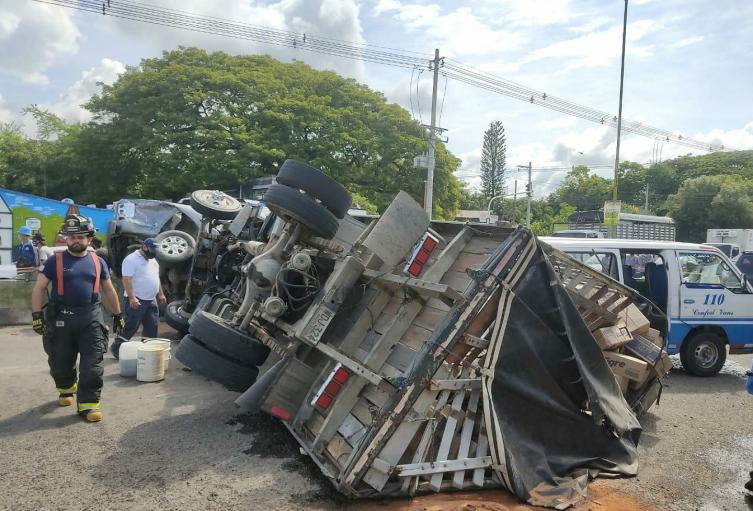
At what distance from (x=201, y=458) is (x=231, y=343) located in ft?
3.12

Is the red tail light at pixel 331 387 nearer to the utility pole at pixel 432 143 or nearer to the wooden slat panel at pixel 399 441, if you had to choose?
the wooden slat panel at pixel 399 441

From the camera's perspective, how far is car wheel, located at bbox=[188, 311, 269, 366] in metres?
4.79

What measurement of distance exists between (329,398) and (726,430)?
→ 4.47m

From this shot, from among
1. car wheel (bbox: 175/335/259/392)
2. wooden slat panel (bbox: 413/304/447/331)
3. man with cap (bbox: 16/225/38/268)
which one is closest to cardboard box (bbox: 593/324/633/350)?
wooden slat panel (bbox: 413/304/447/331)

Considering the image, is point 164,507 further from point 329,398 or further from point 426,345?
point 426,345

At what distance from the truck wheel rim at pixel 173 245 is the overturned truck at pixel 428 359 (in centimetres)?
497

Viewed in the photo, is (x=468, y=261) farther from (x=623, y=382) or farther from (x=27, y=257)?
(x=27, y=257)

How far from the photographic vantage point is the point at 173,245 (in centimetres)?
979

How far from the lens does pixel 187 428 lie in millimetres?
5070

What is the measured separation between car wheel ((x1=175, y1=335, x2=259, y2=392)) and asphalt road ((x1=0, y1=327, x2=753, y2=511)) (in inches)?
20.4

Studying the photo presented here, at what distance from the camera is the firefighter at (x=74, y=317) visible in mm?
5129

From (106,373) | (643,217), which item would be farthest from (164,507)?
(643,217)

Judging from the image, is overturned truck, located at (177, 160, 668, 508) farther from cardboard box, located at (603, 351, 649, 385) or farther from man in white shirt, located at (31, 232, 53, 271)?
man in white shirt, located at (31, 232, 53, 271)

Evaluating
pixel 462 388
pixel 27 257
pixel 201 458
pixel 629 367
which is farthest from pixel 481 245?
pixel 27 257
